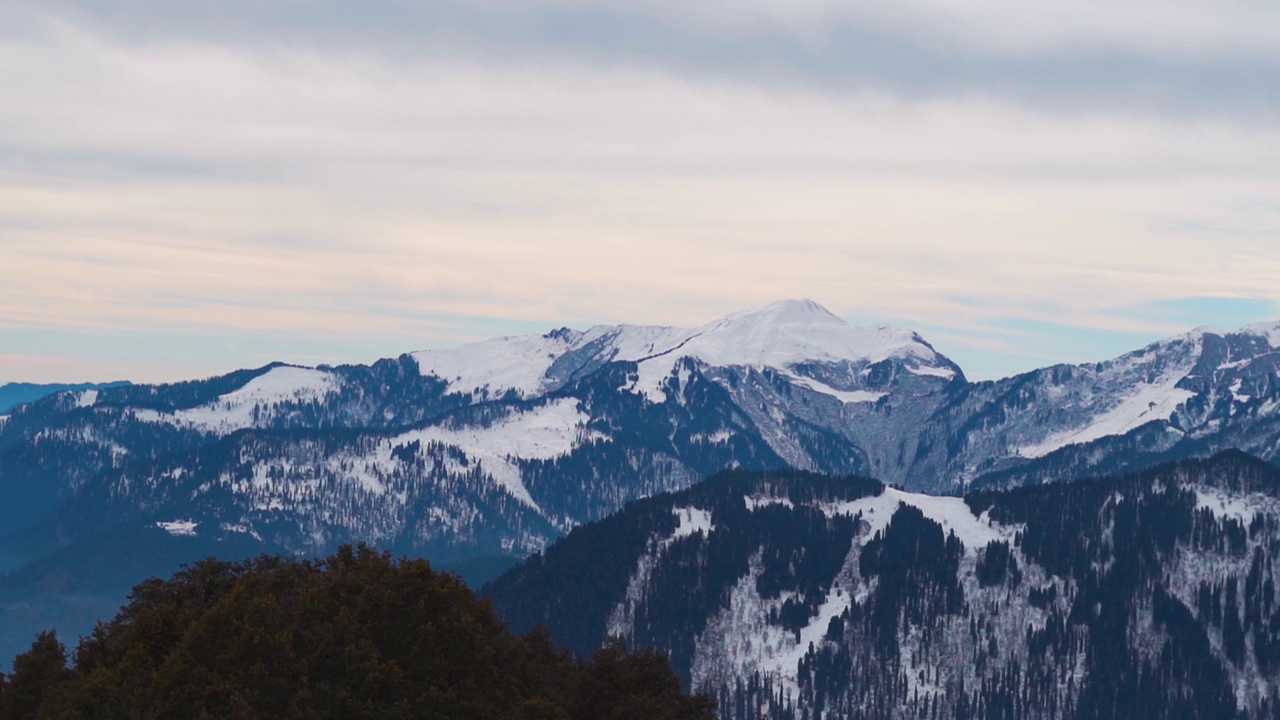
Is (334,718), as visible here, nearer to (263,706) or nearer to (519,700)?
(263,706)

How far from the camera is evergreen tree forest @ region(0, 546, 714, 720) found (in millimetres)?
114750

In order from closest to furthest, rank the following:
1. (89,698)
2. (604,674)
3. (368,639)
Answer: (89,698) < (368,639) < (604,674)

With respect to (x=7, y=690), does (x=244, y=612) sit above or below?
above

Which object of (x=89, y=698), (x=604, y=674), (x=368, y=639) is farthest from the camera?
(x=604, y=674)

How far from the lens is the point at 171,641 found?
12850 centimetres

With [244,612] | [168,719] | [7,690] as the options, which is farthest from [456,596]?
[7,690]

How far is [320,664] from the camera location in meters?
119

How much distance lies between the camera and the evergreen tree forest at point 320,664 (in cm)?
11475

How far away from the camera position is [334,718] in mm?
115375

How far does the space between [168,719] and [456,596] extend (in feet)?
78.1

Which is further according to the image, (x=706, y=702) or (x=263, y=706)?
(x=706, y=702)

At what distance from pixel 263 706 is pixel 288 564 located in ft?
119

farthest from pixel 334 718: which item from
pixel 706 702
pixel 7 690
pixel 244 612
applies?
pixel 706 702

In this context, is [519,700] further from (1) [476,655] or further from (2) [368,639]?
(2) [368,639]
